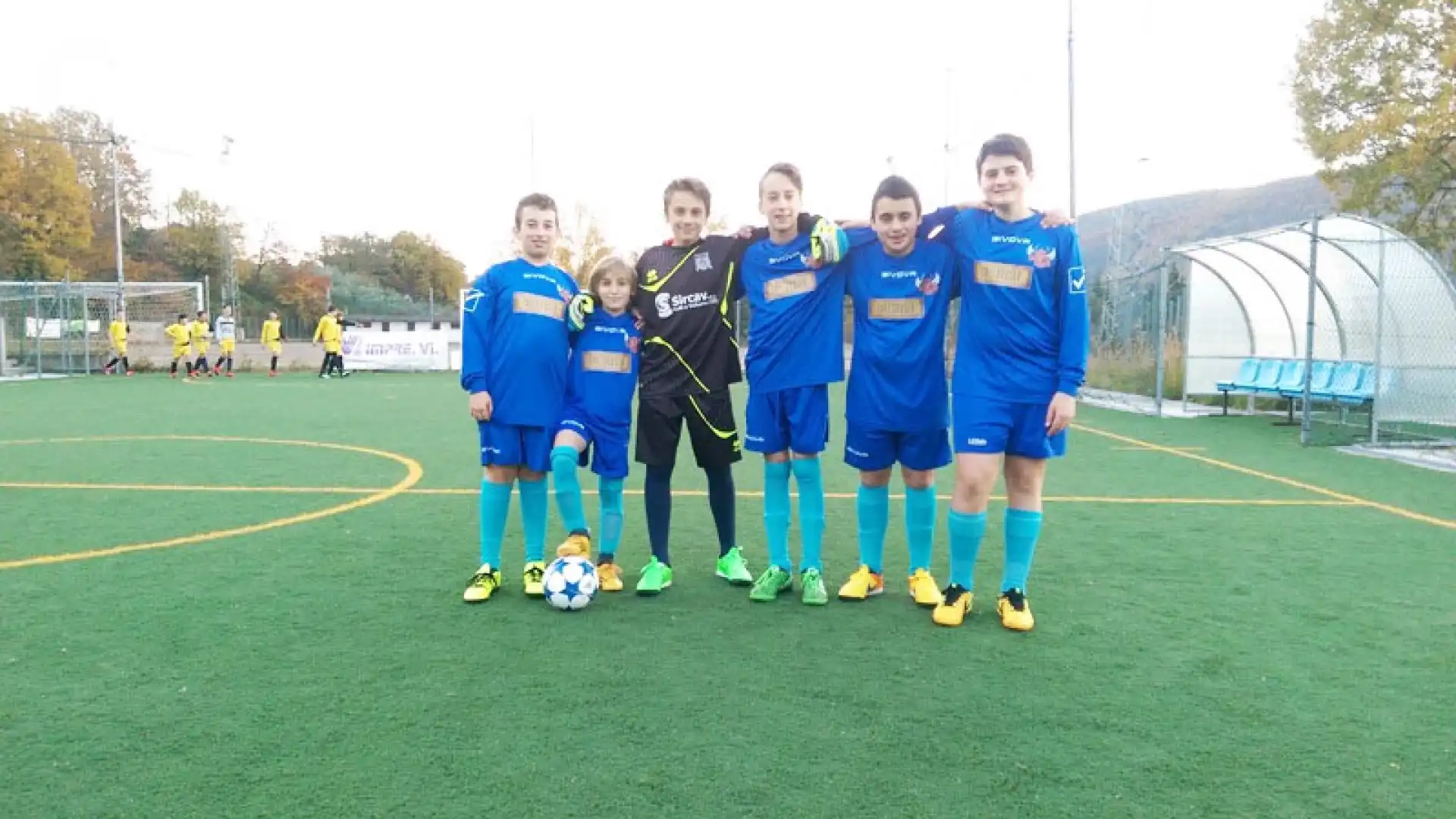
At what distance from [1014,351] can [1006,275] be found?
1.01 ft

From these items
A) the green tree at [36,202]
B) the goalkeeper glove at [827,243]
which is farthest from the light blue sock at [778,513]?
the green tree at [36,202]

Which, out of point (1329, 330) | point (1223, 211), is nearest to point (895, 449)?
point (1329, 330)

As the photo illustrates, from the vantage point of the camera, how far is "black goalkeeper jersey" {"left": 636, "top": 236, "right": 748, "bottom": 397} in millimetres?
4516

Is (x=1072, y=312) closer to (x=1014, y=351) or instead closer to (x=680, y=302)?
(x=1014, y=351)

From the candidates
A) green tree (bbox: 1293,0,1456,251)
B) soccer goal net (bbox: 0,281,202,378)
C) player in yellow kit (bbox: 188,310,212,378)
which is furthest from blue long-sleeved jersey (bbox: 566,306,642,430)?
soccer goal net (bbox: 0,281,202,378)

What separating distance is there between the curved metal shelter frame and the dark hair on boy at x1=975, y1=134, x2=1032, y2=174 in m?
7.93

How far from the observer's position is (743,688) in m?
3.24

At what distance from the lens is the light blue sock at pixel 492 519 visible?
455 centimetres

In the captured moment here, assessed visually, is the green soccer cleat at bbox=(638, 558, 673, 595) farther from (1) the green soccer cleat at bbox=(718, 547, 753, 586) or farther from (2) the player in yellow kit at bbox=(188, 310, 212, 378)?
(2) the player in yellow kit at bbox=(188, 310, 212, 378)

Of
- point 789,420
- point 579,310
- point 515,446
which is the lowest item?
point 515,446

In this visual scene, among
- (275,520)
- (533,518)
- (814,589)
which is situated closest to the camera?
(814,589)

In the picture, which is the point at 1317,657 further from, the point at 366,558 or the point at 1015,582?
the point at 366,558

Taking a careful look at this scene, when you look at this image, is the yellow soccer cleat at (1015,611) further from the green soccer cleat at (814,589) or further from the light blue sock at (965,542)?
the green soccer cleat at (814,589)

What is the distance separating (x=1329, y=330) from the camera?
14.3 m
